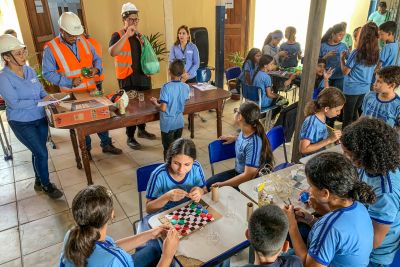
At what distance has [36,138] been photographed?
327cm

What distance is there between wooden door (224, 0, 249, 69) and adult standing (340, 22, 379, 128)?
13.9 ft

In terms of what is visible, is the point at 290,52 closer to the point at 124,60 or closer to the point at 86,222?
the point at 124,60

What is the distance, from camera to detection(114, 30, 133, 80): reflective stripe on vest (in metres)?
4.30

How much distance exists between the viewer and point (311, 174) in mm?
1677

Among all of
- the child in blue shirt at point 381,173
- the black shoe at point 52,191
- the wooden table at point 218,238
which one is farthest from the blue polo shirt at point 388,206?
the black shoe at point 52,191

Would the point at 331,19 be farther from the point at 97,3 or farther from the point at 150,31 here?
the point at 97,3

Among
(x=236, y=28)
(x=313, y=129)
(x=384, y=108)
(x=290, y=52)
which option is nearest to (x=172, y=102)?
(x=313, y=129)

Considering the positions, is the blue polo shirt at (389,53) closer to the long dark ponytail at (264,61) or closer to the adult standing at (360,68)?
the adult standing at (360,68)

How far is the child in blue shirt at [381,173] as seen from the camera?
1752mm

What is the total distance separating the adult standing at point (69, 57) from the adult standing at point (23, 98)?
431 millimetres

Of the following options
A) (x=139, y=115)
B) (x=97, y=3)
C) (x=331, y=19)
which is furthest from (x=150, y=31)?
(x=331, y=19)

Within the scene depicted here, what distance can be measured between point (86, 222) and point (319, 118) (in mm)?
2297

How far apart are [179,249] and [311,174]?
85 cm

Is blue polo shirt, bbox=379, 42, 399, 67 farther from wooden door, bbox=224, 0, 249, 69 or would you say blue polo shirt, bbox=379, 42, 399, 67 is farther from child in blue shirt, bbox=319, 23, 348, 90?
wooden door, bbox=224, 0, 249, 69
